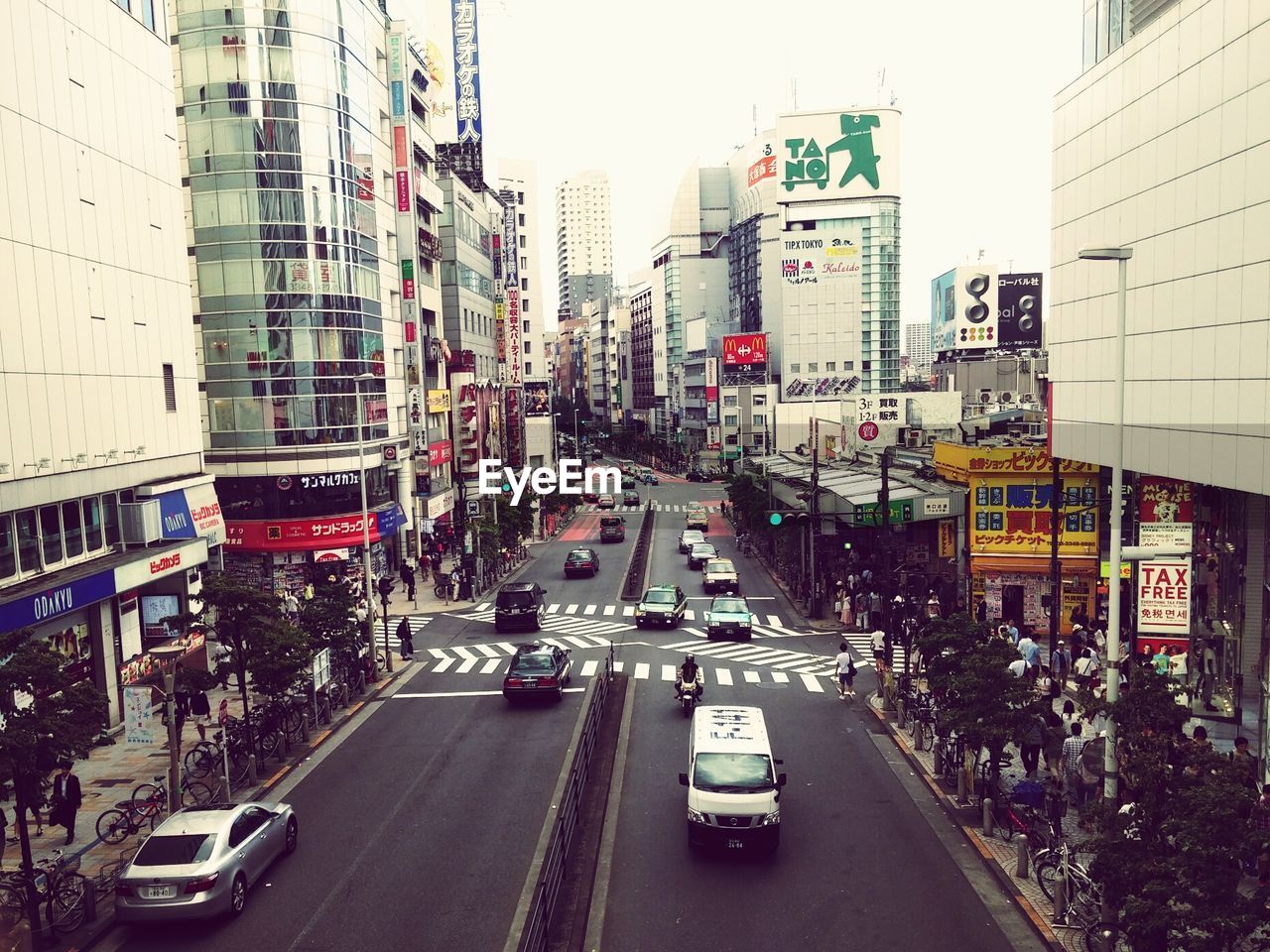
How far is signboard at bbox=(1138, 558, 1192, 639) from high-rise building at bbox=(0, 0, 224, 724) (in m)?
20.1

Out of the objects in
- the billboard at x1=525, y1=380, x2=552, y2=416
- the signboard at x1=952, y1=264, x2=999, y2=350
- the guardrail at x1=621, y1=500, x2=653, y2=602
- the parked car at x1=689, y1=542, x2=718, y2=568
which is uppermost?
the signboard at x1=952, y1=264, x2=999, y2=350

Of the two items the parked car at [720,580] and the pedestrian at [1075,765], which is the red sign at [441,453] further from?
the pedestrian at [1075,765]

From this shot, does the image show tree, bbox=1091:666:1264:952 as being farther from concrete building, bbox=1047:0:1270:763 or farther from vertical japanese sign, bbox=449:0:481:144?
vertical japanese sign, bbox=449:0:481:144

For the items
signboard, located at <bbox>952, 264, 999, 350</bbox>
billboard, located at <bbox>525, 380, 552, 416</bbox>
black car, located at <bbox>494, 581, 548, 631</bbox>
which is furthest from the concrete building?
signboard, located at <bbox>952, 264, 999, 350</bbox>

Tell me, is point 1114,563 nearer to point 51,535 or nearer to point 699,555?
point 51,535

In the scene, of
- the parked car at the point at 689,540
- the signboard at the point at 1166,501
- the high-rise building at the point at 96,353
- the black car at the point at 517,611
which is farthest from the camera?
the parked car at the point at 689,540

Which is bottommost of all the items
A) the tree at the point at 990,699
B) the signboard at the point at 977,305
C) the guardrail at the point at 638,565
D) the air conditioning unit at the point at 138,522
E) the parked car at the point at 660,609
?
the guardrail at the point at 638,565

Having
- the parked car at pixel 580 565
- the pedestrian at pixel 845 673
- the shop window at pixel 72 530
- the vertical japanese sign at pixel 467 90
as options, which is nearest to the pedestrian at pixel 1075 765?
the pedestrian at pixel 845 673

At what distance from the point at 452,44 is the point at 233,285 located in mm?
52154

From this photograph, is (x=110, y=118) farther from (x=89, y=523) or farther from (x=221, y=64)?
(x=221, y=64)

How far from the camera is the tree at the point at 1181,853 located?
10.2m

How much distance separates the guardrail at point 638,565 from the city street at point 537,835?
1867 centimetres

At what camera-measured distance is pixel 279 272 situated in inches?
1924

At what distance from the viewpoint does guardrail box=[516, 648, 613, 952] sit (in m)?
13.4
